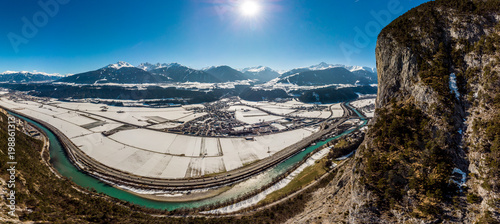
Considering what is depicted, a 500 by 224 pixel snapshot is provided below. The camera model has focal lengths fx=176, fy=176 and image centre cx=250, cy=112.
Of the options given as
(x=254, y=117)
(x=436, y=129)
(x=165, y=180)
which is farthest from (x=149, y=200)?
(x=254, y=117)

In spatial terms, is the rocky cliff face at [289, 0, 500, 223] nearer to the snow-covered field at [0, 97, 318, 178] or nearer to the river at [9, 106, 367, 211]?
the river at [9, 106, 367, 211]

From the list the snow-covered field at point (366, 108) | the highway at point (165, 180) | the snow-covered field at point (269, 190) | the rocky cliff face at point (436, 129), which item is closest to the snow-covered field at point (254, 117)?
the highway at point (165, 180)

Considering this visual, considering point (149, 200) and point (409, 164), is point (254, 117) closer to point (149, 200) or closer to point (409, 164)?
point (149, 200)

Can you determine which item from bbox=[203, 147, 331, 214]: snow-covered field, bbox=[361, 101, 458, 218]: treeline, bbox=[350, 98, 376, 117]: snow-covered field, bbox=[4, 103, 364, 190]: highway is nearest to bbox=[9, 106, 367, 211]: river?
bbox=[4, 103, 364, 190]: highway

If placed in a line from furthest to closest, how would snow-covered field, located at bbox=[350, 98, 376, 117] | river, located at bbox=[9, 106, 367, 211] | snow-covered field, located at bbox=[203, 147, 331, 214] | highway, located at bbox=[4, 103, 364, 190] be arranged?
1. snow-covered field, located at bbox=[350, 98, 376, 117]
2. highway, located at bbox=[4, 103, 364, 190]
3. river, located at bbox=[9, 106, 367, 211]
4. snow-covered field, located at bbox=[203, 147, 331, 214]

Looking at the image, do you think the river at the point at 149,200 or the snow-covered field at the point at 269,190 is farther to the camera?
the river at the point at 149,200

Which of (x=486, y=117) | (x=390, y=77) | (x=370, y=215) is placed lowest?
(x=370, y=215)

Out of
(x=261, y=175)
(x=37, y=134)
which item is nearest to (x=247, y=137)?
(x=261, y=175)

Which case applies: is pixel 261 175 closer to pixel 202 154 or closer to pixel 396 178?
pixel 202 154

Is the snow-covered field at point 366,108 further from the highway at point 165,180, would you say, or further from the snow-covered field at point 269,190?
the highway at point 165,180
